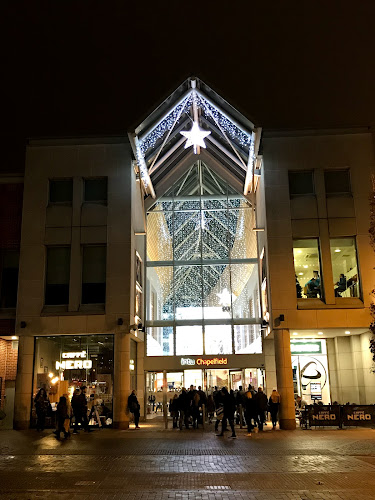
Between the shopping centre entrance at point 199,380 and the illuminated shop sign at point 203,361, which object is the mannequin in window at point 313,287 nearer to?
the shopping centre entrance at point 199,380

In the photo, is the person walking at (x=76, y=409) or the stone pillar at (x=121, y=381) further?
the stone pillar at (x=121, y=381)

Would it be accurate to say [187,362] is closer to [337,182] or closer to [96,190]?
[96,190]

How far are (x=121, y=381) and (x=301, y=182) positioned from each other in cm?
1143

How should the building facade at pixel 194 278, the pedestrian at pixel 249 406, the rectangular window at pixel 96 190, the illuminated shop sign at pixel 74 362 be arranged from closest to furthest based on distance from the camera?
1. the pedestrian at pixel 249 406
2. the building facade at pixel 194 278
3. the illuminated shop sign at pixel 74 362
4. the rectangular window at pixel 96 190

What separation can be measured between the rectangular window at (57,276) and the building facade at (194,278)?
0.05 metres

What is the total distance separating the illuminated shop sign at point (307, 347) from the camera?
24.3 metres

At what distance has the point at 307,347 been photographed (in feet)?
80.1

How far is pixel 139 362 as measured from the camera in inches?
1009

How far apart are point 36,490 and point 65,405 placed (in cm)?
799

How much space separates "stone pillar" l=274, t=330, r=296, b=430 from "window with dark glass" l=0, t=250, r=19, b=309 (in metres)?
11.5

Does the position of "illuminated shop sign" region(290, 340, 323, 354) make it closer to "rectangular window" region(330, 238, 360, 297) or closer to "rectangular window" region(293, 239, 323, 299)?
"rectangular window" region(293, 239, 323, 299)

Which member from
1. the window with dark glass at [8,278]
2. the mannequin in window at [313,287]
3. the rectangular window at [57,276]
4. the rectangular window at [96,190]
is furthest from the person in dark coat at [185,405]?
the rectangular window at [96,190]

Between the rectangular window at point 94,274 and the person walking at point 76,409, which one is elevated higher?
the rectangular window at point 94,274

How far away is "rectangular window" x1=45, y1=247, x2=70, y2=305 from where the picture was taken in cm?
2230
